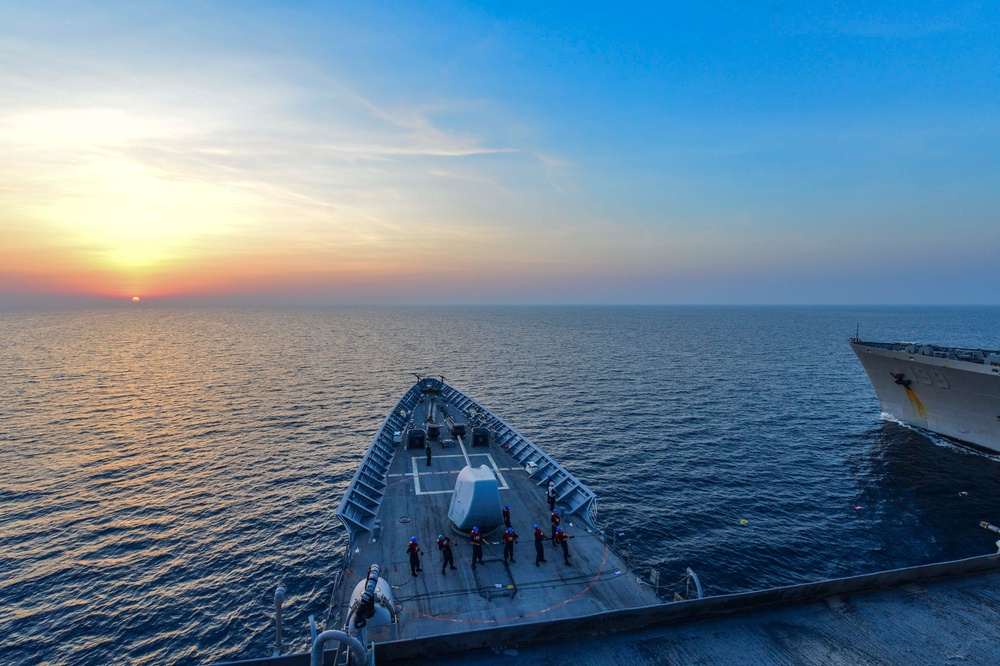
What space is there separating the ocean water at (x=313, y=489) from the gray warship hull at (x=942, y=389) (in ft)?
8.33

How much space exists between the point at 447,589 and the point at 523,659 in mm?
8023

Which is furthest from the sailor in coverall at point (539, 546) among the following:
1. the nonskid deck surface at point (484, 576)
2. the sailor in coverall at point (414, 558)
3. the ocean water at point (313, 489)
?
the ocean water at point (313, 489)

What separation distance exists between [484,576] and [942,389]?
191 feet

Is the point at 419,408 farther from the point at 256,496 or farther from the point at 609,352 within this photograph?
the point at 609,352

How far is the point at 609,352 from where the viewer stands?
134 metres

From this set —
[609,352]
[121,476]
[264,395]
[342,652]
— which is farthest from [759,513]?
[609,352]

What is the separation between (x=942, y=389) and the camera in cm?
5138

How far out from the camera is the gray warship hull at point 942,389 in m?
46.4

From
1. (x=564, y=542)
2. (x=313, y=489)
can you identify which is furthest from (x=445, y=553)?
(x=313, y=489)

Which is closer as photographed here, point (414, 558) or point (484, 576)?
point (414, 558)

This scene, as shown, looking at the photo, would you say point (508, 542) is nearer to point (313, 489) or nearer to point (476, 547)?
point (476, 547)

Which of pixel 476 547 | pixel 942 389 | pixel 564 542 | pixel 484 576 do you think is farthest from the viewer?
pixel 942 389

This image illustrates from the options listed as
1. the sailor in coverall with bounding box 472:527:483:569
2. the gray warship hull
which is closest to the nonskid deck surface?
the sailor in coverall with bounding box 472:527:483:569

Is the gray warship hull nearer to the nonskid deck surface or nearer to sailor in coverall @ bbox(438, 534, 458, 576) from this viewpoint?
the nonskid deck surface
